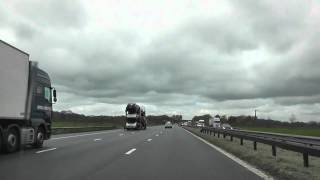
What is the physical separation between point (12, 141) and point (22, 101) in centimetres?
190

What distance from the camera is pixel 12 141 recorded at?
63.1 ft

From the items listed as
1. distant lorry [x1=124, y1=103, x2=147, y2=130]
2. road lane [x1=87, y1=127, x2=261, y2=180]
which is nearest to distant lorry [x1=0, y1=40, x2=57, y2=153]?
road lane [x1=87, y1=127, x2=261, y2=180]

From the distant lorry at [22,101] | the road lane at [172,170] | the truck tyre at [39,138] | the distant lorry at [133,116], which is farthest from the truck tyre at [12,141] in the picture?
the distant lorry at [133,116]

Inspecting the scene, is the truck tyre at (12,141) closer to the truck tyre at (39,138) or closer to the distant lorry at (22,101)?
the distant lorry at (22,101)

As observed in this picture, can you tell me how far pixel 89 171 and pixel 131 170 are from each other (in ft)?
3.83

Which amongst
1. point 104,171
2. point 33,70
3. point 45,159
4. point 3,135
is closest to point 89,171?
point 104,171

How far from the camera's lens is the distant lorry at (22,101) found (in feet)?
60.8

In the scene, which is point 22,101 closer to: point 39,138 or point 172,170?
point 39,138

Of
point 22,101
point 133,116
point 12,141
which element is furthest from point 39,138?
point 133,116

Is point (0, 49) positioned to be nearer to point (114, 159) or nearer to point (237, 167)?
point (114, 159)

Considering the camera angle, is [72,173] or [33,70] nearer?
[72,173]

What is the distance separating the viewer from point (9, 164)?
14.9m

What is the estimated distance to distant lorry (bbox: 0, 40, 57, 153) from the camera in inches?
730

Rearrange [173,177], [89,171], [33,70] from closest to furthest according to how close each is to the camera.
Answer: [173,177] < [89,171] < [33,70]
